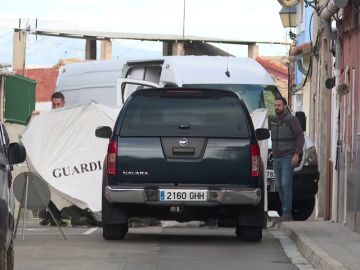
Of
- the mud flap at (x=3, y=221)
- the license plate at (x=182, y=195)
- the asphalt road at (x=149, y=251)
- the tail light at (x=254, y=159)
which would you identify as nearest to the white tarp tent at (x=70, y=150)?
the asphalt road at (x=149, y=251)

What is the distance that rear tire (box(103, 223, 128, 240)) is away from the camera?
14094mm

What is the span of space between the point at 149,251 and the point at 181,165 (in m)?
1.21

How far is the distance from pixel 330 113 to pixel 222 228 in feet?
11.9

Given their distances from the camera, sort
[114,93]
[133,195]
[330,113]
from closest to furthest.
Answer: [133,195] → [330,113] → [114,93]

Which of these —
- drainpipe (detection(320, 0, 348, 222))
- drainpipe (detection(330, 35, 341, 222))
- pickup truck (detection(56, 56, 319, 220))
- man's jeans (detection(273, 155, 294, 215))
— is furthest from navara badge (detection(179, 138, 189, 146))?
drainpipe (detection(330, 35, 341, 222))

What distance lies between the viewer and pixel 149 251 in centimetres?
1298

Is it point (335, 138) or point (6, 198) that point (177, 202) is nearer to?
point (6, 198)

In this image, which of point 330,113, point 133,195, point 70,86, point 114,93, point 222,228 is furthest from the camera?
point 70,86

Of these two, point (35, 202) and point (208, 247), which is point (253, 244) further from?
point (35, 202)

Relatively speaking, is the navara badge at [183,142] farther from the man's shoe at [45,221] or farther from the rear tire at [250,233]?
the man's shoe at [45,221]

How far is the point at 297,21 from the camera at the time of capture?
34469 millimetres

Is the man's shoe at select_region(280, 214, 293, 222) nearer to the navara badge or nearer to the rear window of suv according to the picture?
the rear window of suv

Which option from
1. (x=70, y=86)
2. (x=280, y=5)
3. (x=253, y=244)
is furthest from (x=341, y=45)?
(x=280, y=5)

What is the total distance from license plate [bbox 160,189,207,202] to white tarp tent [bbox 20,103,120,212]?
3.93 m
